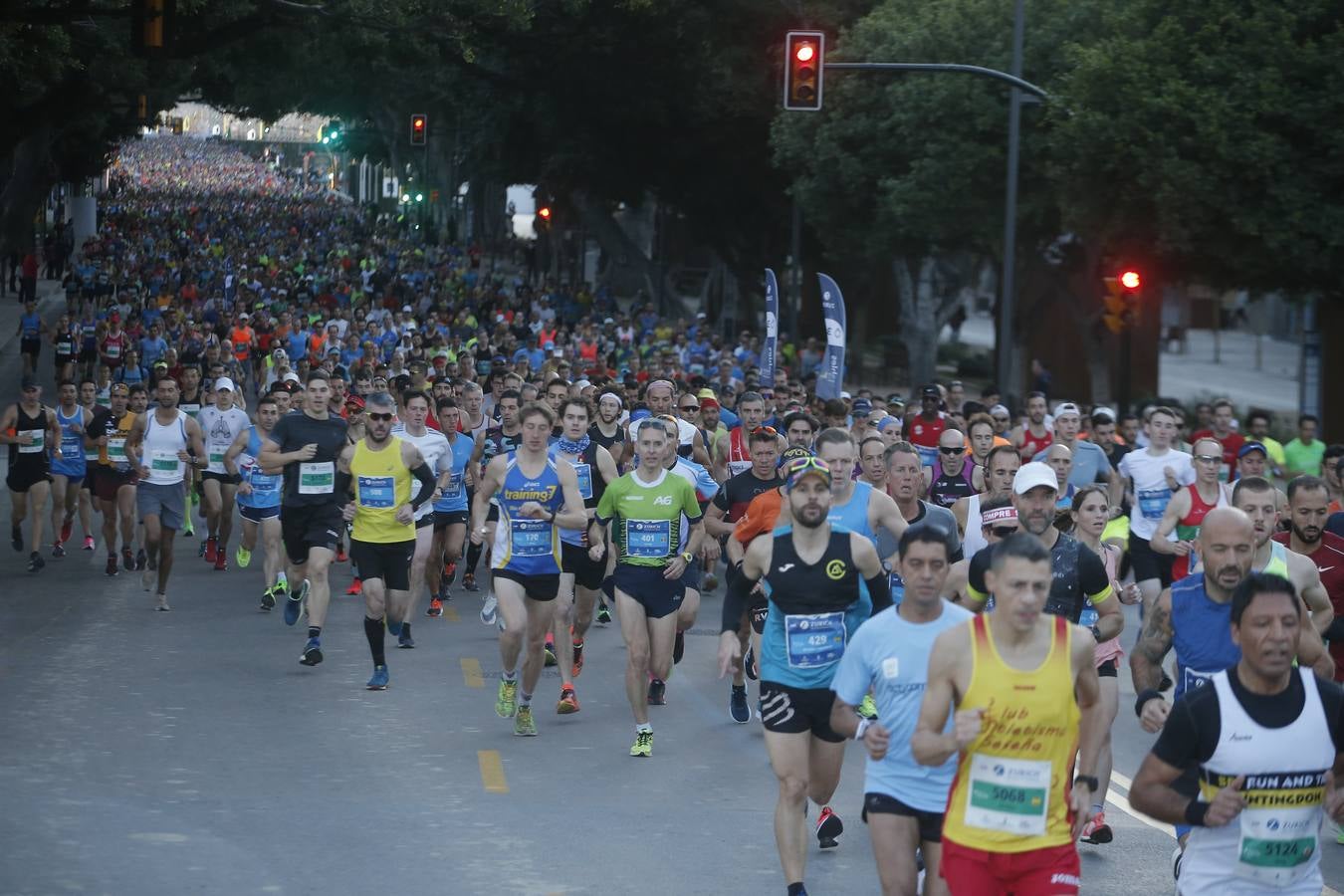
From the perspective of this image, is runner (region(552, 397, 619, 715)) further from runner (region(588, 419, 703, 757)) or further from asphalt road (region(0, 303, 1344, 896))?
runner (region(588, 419, 703, 757))

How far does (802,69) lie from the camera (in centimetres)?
2242

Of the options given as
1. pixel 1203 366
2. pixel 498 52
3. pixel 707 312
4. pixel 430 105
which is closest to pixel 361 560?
pixel 498 52

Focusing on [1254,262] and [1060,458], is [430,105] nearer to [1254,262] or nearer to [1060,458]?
[1254,262]

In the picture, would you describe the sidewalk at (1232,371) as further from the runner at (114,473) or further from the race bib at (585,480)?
the race bib at (585,480)

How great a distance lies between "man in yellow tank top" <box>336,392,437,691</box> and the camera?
1321 centimetres

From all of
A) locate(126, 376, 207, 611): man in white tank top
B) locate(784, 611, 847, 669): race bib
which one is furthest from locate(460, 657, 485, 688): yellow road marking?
locate(784, 611, 847, 669): race bib

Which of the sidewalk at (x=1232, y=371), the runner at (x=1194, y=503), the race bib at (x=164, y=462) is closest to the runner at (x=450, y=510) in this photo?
the race bib at (x=164, y=462)

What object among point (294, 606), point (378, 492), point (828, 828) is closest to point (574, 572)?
point (378, 492)

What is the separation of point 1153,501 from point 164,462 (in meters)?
8.21

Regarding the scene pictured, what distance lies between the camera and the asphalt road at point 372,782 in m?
8.84

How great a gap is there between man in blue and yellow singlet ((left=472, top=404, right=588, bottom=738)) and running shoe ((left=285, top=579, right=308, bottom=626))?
383 centimetres

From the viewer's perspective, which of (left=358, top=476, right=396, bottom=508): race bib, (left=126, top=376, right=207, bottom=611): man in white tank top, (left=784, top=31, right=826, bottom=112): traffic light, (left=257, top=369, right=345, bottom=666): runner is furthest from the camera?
(left=784, top=31, right=826, bottom=112): traffic light

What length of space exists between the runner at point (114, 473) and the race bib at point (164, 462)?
0.74 metres

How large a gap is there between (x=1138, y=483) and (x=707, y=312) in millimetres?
44764
